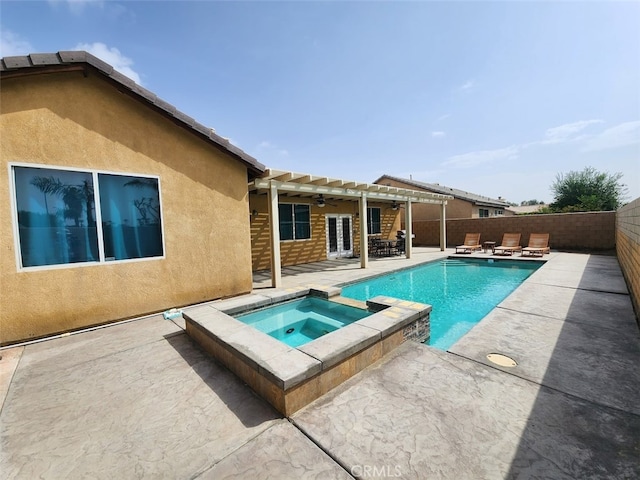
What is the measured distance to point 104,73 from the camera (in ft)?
16.0

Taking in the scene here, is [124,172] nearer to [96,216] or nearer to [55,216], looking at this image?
[96,216]

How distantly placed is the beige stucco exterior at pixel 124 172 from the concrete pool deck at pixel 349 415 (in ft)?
2.92

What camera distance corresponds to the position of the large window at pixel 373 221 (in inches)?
662

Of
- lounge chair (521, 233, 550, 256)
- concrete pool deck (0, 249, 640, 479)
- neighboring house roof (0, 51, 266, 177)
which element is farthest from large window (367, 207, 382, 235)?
concrete pool deck (0, 249, 640, 479)

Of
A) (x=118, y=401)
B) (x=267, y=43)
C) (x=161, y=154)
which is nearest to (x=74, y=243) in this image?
(x=161, y=154)

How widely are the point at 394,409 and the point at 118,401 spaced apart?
2.97 metres

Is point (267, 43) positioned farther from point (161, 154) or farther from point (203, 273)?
point (203, 273)

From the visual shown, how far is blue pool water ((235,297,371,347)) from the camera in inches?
214

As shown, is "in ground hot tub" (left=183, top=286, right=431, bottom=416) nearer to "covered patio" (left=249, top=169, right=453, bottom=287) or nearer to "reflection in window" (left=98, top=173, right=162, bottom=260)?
"reflection in window" (left=98, top=173, right=162, bottom=260)

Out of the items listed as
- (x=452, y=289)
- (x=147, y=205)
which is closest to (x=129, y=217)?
(x=147, y=205)

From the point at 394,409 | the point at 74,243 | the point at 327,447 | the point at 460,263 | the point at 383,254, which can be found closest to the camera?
the point at 327,447

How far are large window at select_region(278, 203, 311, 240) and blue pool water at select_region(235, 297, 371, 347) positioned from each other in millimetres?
6450

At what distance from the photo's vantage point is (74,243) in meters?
4.86

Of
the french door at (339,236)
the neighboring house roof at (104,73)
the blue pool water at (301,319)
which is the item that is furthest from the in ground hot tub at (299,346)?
the french door at (339,236)
